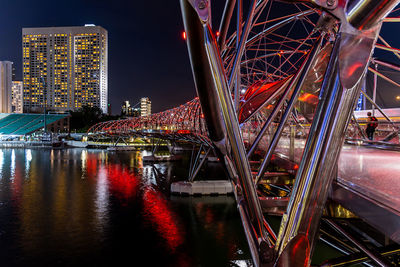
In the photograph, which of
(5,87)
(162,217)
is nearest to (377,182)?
(162,217)

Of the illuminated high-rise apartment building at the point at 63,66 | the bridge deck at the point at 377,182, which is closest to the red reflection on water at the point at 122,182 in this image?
the bridge deck at the point at 377,182

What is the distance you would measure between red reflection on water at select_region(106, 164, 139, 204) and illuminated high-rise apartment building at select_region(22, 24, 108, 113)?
160178 mm

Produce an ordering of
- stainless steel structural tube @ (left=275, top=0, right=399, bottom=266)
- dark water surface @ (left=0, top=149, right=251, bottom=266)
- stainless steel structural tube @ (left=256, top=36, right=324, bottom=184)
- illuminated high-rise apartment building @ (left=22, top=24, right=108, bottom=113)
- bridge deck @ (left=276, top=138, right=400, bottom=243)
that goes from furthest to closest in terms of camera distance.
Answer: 1. illuminated high-rise apartment building @ (left=22, top=24, right=108, bottom=113)
2. dark water surface @ (left=0, top=149, right=251, bottom=266)
3. bridge deck @ (left=276, top=138, right=400, bottom=243)
4. stainless steel structural tube @ (left=256, top=36, right=324, bottom=184)
5. stainless steel structural tube @ (left=275, top=0, right=399, bottom=266)

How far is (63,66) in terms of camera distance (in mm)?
182875

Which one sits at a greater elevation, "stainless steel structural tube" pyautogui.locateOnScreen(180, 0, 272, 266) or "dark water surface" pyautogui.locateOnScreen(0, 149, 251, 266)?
"stainless steel structural tube" pyautogui.locateOnScreen(180, 0, 272, 266)

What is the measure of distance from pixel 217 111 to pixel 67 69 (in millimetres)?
197675

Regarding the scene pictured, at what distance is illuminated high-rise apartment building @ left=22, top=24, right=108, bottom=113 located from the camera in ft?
589

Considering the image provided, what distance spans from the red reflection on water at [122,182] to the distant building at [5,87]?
151284mm

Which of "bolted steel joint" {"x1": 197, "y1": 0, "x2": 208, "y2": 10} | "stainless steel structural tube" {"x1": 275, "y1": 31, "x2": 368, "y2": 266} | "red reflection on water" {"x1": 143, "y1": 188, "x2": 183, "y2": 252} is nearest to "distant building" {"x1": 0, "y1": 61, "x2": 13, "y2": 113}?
"red reflection on water" {"x1": 143, "y1": 188, "x2": 183, "y2": 252}

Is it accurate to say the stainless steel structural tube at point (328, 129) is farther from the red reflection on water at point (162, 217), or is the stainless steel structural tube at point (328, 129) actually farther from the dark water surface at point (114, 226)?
the red reflection on water at point (162, 217)

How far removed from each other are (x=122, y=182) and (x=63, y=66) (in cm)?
17633

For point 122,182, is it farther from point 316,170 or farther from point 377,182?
point 316,170

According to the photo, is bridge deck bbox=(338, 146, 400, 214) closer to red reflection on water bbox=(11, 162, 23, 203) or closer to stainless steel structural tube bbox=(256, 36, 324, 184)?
stainless steel structural tube bbox=(256, 36, 324, 184)

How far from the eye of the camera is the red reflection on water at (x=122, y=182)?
2193cm
